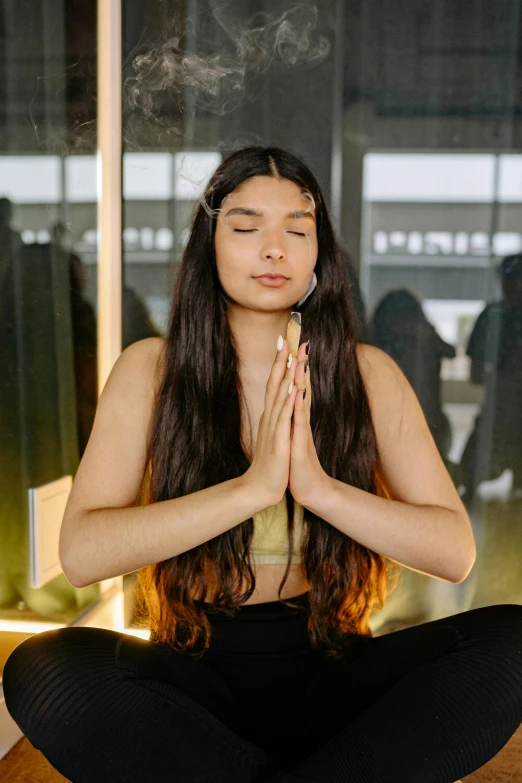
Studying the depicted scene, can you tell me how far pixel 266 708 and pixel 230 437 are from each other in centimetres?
42

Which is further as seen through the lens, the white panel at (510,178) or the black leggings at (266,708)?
the white panel at (510,178)

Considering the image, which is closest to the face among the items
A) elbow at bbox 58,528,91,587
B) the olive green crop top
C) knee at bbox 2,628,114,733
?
the olive green crop top

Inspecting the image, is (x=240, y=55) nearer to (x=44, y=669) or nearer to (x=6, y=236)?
(x=6, y=236)

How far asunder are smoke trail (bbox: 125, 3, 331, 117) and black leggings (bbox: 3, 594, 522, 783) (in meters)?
1.32

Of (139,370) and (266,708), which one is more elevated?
(139,370)

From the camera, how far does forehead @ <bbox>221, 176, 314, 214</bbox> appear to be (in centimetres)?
128

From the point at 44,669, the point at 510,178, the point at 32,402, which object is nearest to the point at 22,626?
the point at 32,402

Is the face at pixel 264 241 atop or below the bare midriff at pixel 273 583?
atop

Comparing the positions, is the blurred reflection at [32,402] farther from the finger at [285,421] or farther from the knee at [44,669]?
the finger at [285,421]

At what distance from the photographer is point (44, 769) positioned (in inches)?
56.2

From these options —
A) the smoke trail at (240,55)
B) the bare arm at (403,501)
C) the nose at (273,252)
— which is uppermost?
the smoke trail at (240,55)

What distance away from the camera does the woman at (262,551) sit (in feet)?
3.31

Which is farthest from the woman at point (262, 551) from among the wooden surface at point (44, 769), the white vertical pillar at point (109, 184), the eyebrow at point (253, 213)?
the white vertical pillar at point (109, 184)

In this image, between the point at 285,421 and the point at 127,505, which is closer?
the point at 285,421
